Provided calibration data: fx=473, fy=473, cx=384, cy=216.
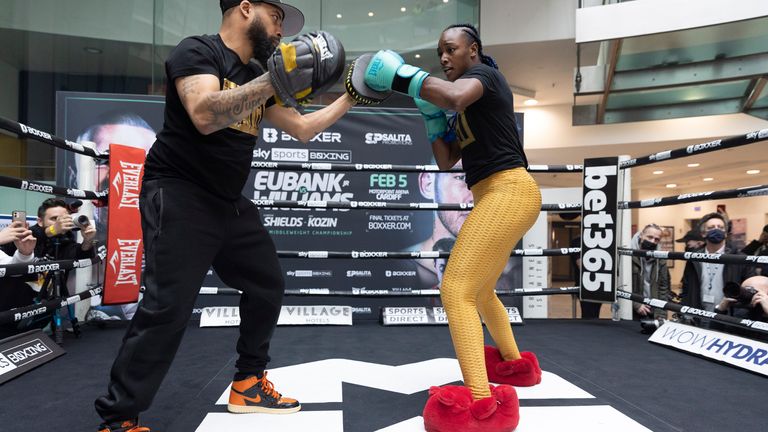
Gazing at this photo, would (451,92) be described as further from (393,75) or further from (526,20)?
(526,20)

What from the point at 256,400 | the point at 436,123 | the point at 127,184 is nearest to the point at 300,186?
the point at 127,184

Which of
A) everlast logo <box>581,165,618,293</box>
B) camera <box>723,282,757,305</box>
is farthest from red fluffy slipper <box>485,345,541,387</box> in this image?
everlast logo <box>581,165,618,293</box>

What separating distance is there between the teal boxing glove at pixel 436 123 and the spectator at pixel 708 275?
2454 mm

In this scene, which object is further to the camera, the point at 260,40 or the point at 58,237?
the point at 58,237

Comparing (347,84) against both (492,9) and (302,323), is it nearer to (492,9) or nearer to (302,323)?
(302,323)

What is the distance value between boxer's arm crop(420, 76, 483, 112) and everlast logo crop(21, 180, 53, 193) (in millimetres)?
1736

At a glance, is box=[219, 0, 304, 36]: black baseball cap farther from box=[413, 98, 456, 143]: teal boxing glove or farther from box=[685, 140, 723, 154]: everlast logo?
box=[685, 140, 723, 154]: everlast logo

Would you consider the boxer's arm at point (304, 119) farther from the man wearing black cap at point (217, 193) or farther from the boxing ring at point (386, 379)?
the boxing ring at point (386, 379)

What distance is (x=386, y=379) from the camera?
179 cm

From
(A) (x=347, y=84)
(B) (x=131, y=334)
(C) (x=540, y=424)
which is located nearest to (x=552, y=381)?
(C) (x=540, y=424)

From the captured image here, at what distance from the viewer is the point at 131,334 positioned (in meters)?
1.21

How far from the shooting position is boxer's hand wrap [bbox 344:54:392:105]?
58.3 inches

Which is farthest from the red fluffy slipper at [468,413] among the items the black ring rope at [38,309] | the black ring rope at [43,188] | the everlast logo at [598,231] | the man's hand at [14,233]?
the man's hand at [14,233]

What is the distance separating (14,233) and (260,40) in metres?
1.65
